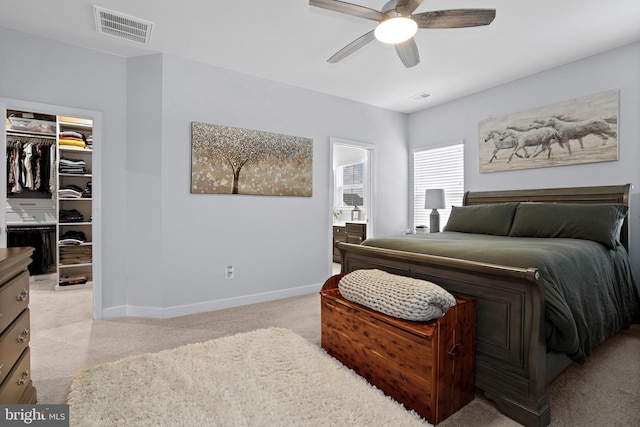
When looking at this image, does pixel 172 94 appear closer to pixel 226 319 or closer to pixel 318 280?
pixel 226 319

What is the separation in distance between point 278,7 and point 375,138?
2.61 metres

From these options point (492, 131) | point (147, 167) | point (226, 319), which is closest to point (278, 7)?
point (147, 167)

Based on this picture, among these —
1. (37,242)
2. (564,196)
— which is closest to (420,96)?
(564,196)

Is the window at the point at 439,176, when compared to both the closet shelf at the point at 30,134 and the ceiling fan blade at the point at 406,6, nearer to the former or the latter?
the ceiling fan blade at the point at 406,6

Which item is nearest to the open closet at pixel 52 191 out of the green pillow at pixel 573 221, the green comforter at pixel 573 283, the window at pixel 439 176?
the green comforter at pixel 573 283

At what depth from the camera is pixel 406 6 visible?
1938 millimetres

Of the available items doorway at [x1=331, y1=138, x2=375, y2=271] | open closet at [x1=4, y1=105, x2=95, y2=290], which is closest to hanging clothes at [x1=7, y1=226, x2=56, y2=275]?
open closet at [x1=4, y1=105, x2=95, y2=290]

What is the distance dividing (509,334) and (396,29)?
194cm

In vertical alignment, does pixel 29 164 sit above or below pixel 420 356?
above

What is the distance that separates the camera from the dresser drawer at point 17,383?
1.38 m

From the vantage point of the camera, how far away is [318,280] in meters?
4.16

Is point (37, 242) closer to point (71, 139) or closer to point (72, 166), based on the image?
point (72, 166)

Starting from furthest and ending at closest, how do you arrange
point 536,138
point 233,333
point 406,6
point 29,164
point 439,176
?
point 439,176, point 29,164, point 536,138, point 233,333, point 406,6

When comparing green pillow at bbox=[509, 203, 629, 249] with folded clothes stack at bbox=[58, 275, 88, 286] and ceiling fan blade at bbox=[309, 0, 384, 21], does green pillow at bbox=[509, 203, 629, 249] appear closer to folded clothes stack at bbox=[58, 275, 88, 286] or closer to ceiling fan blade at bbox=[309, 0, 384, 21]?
ceiling fan blade at bbox=[309, 0, 384, 21]
